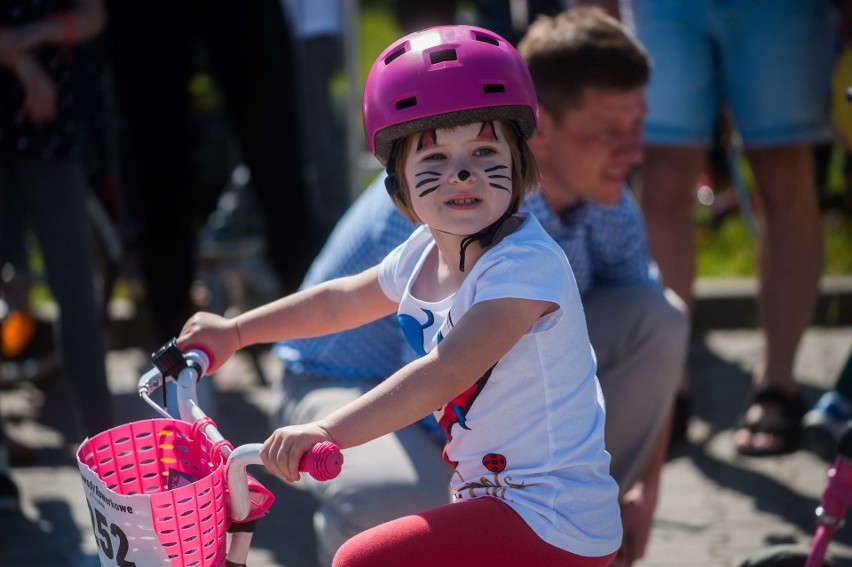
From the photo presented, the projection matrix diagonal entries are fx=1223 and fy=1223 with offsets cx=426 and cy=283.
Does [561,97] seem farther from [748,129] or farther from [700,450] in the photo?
[700,450]

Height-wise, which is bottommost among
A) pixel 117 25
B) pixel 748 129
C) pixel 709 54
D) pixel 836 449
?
pixel 836 449

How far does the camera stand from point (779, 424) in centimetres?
441

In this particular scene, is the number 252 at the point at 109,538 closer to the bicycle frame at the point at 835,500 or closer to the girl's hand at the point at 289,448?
the girl's hand at the point at 289,448

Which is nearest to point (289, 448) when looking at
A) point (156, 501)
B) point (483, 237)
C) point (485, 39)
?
point (156, 501)

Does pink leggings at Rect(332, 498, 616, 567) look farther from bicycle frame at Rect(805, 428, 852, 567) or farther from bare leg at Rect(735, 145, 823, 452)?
bare leg at Rect(735, 145, 823, 452)

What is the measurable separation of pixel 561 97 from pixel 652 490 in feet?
3.57

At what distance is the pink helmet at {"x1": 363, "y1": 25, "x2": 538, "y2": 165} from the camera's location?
225 centimetres

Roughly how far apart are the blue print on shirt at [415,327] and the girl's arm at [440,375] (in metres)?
0.21

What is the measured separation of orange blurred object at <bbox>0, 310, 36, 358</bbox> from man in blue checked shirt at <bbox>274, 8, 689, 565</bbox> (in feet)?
7.40

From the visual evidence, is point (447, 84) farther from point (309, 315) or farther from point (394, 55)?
point (309, 315)

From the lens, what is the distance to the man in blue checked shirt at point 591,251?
3266 millimetres

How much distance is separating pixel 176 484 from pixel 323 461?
0.49m

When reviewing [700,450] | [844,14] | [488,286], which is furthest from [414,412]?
[844,14]

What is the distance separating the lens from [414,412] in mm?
2174
